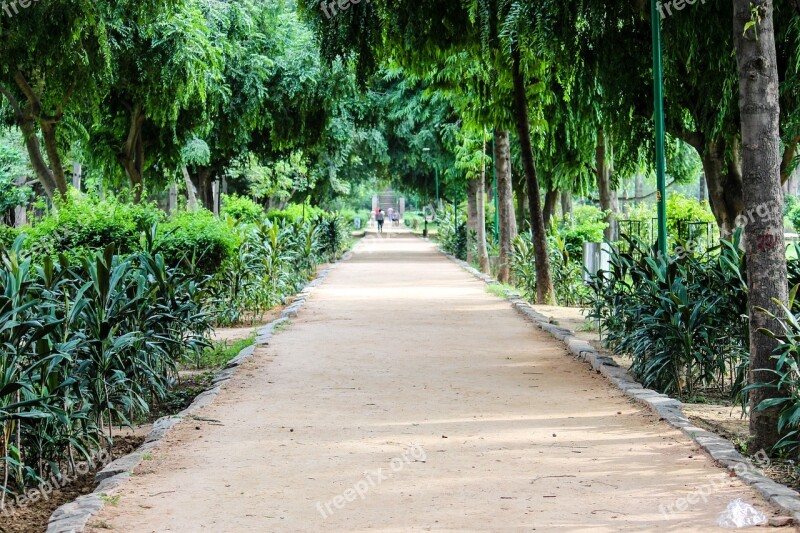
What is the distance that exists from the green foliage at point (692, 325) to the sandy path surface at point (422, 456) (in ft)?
1.85

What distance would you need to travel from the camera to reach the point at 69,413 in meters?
6.68

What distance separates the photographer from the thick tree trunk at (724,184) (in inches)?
565

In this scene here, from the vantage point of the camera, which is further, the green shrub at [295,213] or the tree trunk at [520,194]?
the tree trunk at [520,194]

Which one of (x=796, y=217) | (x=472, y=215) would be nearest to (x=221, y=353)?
(x=472, y=215)

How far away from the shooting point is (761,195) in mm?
7090

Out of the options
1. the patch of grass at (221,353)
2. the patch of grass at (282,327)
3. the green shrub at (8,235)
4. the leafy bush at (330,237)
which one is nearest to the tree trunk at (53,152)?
the green shrub at (8,235)

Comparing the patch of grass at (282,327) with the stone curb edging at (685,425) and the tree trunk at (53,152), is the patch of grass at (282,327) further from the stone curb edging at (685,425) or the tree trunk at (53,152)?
the tree trunk at (53,152)

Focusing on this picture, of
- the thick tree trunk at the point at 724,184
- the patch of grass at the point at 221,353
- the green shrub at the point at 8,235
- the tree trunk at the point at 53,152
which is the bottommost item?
the patch of grass at the point at 221,353

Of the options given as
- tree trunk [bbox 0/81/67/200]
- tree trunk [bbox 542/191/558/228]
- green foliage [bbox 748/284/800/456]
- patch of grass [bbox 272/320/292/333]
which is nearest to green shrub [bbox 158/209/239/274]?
patch of grass [bbox 272/320/292/333]

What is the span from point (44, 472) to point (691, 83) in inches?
378

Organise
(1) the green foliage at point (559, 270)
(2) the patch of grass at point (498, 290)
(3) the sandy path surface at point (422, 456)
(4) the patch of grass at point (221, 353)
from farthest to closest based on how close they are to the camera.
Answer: (2) the patch of grass at point (498, 290) < (1) the green foliage at point (559, 270) < (4) the patch of grass at point (221, 353) < (3) the sandy path surface at point (422, 456)

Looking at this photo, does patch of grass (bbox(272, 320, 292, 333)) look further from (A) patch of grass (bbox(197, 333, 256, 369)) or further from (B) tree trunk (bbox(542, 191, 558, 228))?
(B) tree trunk (bbox(542, 191, 558, 228))

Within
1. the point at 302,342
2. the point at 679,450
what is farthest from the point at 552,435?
the point at 302,342

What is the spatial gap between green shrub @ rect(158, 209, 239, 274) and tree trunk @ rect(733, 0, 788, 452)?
866 centimetres
